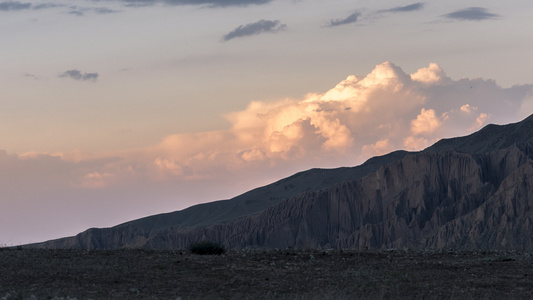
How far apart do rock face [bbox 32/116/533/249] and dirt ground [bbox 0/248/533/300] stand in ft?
188

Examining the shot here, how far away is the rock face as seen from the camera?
94.4m

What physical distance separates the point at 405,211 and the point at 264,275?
86.5m

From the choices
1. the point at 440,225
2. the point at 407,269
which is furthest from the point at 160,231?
the point at 407,269

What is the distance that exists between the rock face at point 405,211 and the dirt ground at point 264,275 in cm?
5730

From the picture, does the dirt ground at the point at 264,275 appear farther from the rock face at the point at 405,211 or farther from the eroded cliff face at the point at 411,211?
the rock face at the point at 405,211

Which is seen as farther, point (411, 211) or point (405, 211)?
point (405, 211)

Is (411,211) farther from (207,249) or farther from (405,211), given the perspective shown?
(207,249)

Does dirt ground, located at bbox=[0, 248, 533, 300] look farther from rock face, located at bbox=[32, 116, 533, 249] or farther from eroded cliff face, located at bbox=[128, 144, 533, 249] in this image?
rock face, located at bbox=[32, 116, 533, 249]

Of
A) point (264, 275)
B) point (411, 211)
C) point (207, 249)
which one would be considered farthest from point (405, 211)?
point (264, 275)

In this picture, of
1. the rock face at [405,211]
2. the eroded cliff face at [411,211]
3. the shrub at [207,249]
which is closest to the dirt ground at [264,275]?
the shrub at [207,249]

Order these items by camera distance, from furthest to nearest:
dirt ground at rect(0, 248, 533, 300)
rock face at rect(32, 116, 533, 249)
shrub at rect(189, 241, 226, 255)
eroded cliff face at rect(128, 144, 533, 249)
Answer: rock face at rect(32, 116, 533, 249), eroded cliff face at rect(128, 144, 533, 249), shrub at rect(189, 241, 226, 255), dirt ground at rect(0, 248, 533, 300)

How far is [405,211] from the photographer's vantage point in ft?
360

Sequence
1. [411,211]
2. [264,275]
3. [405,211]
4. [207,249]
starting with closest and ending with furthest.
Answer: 1. [264,275]
2. [207,249]
3. [411,211]
4. [405,211]

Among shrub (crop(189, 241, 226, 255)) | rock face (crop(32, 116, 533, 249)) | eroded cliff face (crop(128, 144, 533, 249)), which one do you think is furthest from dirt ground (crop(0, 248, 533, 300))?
rock face (crop(32, 116, 533, 249))
